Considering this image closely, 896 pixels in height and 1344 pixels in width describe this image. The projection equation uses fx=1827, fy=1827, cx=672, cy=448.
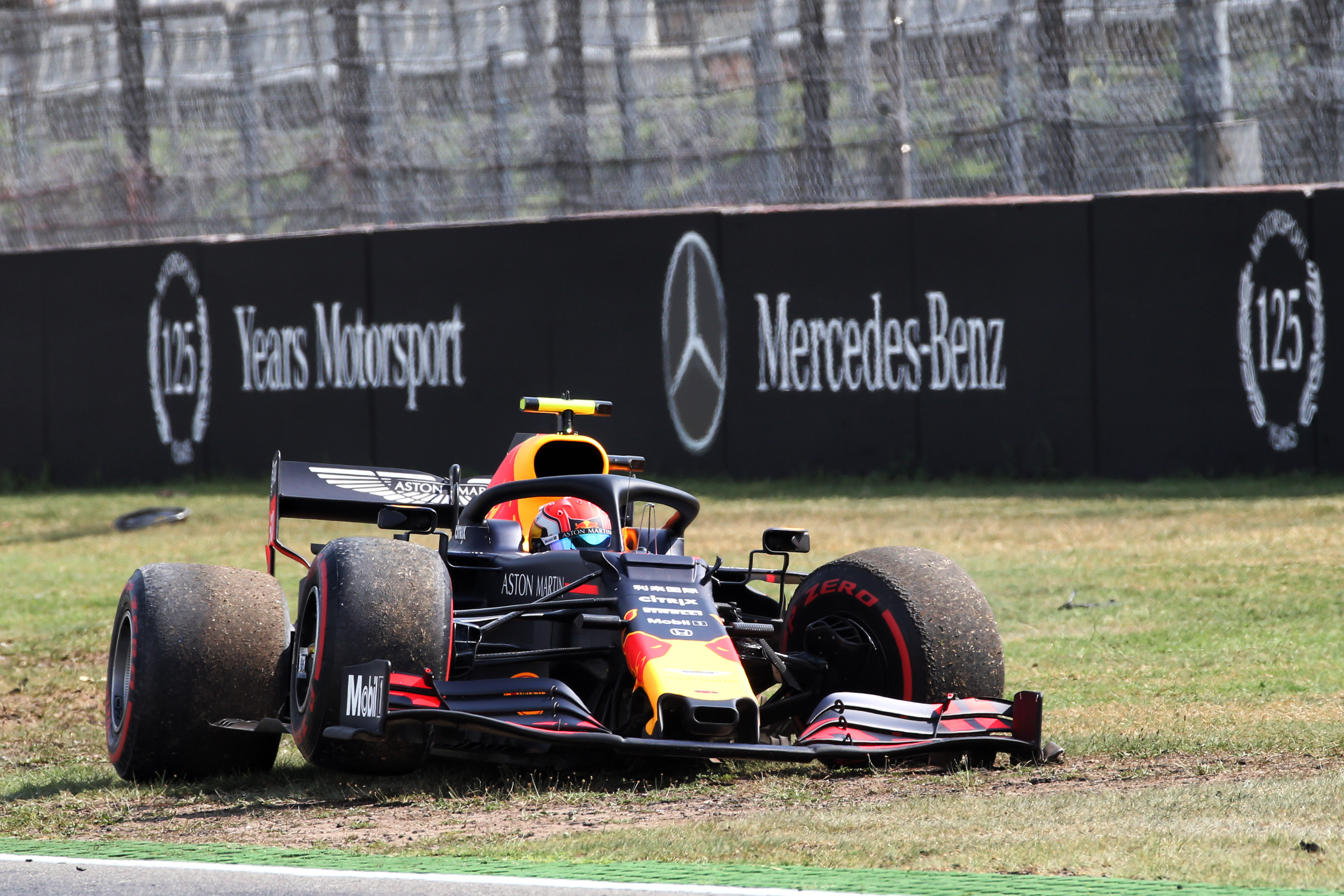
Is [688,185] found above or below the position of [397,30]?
below

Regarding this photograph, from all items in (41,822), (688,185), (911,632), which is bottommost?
(41,822)

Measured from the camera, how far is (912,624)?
7426mm

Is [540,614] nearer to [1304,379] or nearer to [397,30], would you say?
[1304,379]

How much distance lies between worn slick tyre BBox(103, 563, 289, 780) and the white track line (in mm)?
1300

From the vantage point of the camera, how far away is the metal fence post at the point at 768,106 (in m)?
17.9

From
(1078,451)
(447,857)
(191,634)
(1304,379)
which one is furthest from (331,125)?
(447,857)

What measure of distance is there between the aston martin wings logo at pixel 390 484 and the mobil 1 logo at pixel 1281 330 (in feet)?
29.3

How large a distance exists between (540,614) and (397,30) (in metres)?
13.5

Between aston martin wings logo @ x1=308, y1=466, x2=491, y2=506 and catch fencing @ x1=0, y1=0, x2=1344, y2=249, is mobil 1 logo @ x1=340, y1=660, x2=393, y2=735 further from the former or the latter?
catch fencing @ x1=0, y1=0, x2=1344, y2=249

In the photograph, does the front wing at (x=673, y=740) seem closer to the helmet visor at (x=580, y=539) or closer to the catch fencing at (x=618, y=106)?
the helmet visor at (x=580, y=539)

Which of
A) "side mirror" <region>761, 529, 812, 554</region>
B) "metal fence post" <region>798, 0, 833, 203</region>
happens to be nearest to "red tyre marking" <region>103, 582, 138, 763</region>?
"side mirror" <region>761, 529, 812, 554</region>

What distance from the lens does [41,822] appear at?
22.2 feet

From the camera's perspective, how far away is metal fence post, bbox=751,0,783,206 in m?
17.9

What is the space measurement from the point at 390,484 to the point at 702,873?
15.0ft
